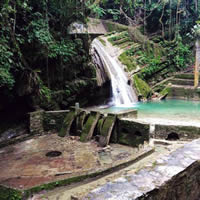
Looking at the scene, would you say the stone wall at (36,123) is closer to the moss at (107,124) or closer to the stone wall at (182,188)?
the moss at (107,124)

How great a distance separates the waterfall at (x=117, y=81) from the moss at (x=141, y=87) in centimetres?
48

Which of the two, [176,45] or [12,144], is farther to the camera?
[176,45]

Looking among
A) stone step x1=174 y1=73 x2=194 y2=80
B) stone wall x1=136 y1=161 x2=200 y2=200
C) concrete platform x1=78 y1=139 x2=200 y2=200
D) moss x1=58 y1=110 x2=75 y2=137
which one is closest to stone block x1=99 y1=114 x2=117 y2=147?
moss x1=58 y1=110 x2=75 y2=137

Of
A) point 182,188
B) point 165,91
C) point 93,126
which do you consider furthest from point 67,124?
point 165,91

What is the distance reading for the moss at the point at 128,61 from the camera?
17.0m

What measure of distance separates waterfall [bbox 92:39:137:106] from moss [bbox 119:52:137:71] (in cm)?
66

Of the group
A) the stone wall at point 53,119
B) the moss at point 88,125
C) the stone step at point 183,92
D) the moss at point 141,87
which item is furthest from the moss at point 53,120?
the stone step at point 183,92

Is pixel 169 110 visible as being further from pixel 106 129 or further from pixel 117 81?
pixel 106 129

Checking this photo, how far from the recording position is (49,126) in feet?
32.2

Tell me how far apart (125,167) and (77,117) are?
154 inches

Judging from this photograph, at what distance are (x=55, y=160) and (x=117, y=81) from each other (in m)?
9.23

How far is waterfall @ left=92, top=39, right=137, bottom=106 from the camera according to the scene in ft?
49.1

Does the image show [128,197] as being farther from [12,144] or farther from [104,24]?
[104,24]

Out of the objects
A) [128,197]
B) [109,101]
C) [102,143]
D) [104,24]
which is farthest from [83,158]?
[104,24]
